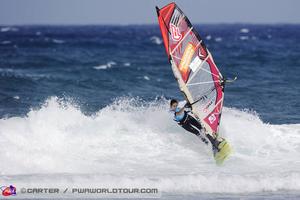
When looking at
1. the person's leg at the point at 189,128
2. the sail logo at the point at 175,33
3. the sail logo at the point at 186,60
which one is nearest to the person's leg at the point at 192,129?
the person's leg at the point at 189,128

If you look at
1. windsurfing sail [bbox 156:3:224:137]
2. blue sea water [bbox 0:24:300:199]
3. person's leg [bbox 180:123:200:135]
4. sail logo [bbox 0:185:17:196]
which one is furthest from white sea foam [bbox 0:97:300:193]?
windsurfing sail [bbox 156:3:224:137]

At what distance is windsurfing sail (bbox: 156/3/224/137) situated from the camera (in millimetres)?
10586

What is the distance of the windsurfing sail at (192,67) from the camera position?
34.7ft

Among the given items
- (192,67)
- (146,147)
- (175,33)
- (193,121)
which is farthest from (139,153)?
(175,33)

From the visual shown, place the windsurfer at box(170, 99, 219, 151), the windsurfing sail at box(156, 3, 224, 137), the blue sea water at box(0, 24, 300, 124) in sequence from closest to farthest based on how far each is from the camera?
the windsurfer at box(170, 99, 219, 151), the windsurfing sail at box(156, 3, 224, 137), the blue sea water at box(0, 24, 300, 124)

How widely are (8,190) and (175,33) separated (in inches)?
151

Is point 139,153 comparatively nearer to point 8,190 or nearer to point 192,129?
point 192,129

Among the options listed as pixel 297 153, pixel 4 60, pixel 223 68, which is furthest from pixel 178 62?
pixel 4 60

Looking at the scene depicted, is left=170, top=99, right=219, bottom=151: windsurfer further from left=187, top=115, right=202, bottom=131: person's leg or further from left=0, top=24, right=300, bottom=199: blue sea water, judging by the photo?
left=0, top=24, right=300, bottom=199: blue sea water

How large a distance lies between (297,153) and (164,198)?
3.21 meters

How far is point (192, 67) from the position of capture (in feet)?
35.4

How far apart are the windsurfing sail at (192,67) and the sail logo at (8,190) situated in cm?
Result: 326

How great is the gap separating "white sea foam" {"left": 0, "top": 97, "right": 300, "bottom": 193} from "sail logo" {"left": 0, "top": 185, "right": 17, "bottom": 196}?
0.12m

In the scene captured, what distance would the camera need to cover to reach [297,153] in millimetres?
10977
